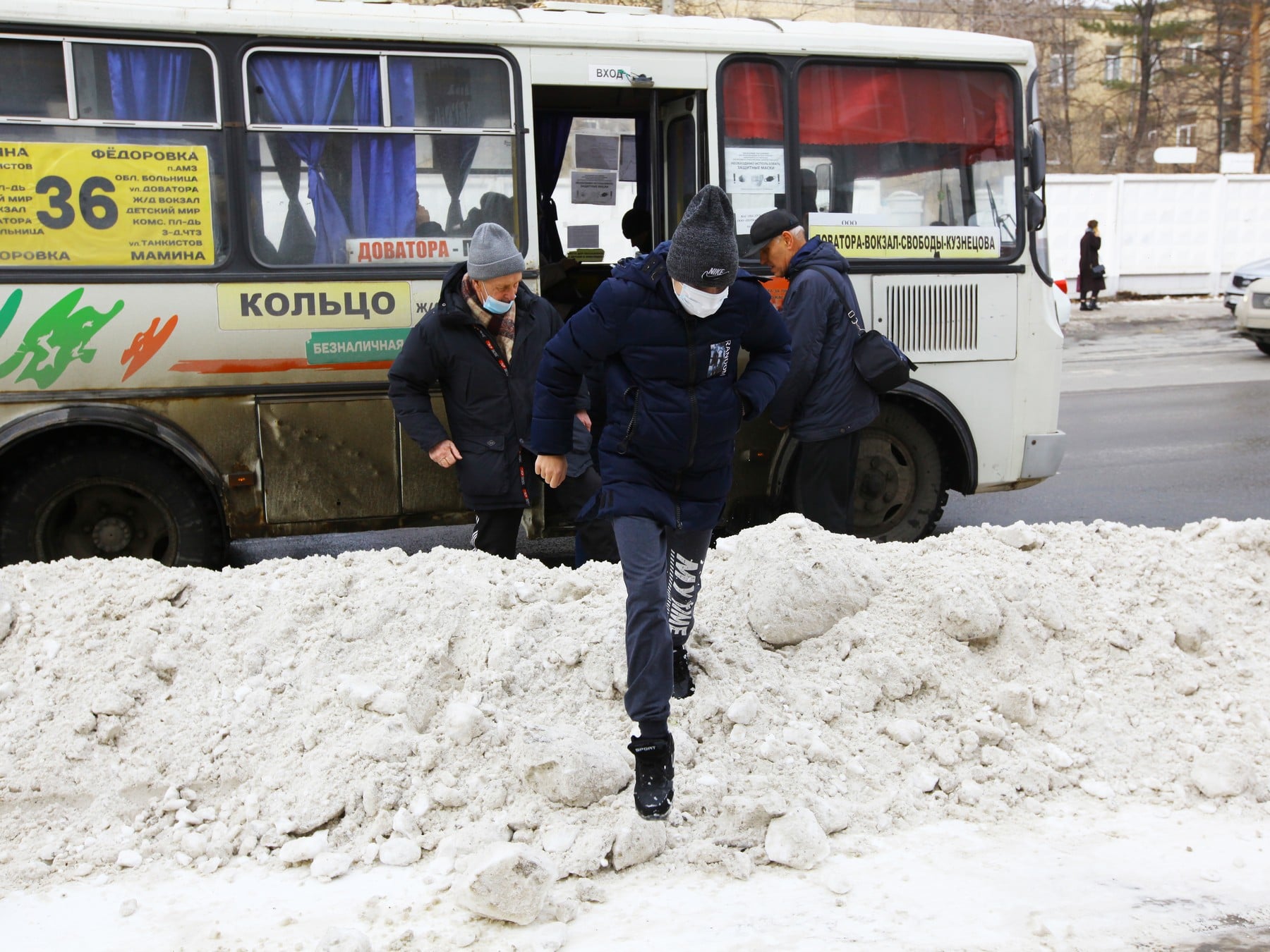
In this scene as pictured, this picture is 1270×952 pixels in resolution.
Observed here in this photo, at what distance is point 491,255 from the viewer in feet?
17.5

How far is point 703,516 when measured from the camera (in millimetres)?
4086

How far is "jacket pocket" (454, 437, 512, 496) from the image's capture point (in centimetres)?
559

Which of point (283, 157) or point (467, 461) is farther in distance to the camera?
point (283, 157)

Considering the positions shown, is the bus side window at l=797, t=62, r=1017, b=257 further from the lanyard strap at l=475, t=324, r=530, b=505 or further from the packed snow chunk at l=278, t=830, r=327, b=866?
the packed snow chunk at l=278, t=830, r=327, b=866

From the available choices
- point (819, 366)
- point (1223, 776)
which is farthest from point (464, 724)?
point (819, 366)

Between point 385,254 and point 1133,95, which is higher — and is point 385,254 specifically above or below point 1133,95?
below

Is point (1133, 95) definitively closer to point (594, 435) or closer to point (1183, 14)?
point (1183, 14)

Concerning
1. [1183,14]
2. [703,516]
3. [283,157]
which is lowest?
[703,516]

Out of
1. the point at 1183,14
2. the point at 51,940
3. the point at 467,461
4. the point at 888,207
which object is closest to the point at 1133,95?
the point at 1183,14

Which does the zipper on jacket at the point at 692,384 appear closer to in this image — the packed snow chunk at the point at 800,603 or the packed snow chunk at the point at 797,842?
the packed snow chunk at the point at 800,603

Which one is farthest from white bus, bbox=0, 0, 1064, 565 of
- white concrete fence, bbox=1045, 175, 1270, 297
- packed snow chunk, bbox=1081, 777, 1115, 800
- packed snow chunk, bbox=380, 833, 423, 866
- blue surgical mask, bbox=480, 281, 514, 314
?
white concrete fence, bbox=1045, 175, 1270, 297

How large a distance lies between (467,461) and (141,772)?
2122 millimetres

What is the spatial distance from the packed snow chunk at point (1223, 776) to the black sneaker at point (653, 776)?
1765 millimetres

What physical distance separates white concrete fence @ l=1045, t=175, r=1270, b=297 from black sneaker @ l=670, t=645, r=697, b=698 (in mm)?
23971
